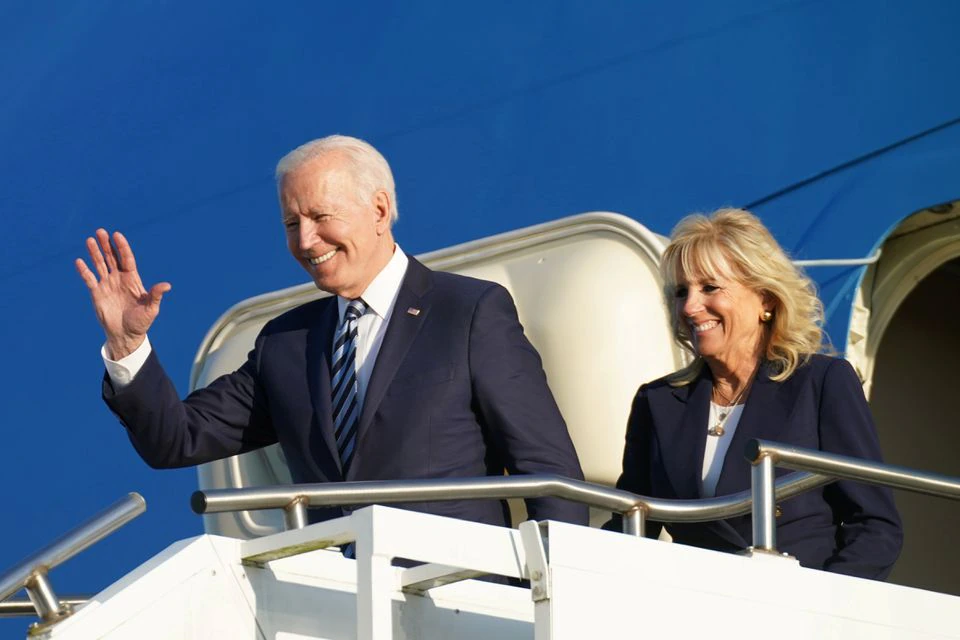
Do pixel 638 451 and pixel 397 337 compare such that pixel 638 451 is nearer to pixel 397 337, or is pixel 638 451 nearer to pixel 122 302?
pixel 397 337

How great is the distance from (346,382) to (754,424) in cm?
82

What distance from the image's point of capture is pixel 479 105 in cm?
432

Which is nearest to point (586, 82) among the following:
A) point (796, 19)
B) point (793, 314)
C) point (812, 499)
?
point (796, 19)

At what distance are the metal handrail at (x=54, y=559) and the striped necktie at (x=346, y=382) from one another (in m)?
0.84

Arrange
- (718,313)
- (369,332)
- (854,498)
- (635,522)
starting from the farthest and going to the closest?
(369,332)
(718,313)
(854,498)
(635,522)

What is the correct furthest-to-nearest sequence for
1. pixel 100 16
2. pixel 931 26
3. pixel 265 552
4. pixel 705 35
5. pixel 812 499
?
1. pixel 100 16
2. pixel 705 35
3. pixel 931 26
4. pixel 812 499
5. pixel 265 552

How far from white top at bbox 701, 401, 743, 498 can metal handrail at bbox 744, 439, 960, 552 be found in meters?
0.52

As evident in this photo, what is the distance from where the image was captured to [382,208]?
120 inches

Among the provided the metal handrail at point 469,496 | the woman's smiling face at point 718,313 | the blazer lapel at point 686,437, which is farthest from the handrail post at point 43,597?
the woman's smiling face at point 718,313

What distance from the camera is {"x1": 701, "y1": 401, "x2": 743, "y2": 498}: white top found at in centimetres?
271

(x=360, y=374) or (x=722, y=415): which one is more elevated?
(x=360, y=374)

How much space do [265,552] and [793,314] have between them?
1.16 meters

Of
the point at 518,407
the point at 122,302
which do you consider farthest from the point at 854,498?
the point at 122,302

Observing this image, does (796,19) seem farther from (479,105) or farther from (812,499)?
(812,499)
